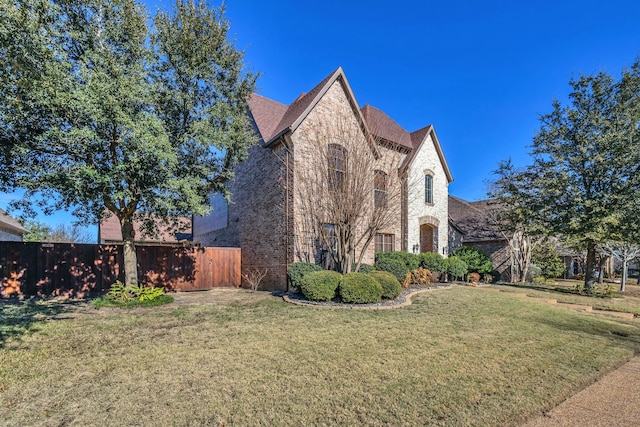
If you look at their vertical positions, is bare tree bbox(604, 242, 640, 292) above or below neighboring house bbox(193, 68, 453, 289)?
below

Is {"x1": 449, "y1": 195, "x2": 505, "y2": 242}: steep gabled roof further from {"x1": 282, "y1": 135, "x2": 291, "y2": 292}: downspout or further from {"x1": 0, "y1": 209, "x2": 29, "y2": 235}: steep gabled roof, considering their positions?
{"x1": 0, "y1": 209, "x2": 29, "y2": 235}: steep gabled roof

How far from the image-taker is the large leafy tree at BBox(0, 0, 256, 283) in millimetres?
7223

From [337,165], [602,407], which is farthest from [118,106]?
[602,407]

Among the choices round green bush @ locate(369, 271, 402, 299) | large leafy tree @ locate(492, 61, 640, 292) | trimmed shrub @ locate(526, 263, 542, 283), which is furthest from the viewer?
trimmed shrub @ locate(526, 263, 542, 283)

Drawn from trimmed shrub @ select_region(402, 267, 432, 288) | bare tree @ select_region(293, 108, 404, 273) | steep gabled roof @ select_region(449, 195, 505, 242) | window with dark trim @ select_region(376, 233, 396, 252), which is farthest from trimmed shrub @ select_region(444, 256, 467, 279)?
bare tree @ select_region(293, 108, 404, 273)

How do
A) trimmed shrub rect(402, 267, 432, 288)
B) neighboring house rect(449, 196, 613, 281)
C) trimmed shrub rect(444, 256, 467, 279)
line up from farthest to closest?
neighboring house rect(449, 196, 613, 281) → trimmed shrub rect(444, 256, 467, 279) → trimmed shrub rect(402, 267, 432, 288)

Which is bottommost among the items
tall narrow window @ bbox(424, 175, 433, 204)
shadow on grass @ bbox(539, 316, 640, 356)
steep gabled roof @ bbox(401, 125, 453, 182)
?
shadow on grass @ bbox(539, 316, 640, 356)

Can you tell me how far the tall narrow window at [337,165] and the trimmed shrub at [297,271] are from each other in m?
3.44

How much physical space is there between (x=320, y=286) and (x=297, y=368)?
541 cm

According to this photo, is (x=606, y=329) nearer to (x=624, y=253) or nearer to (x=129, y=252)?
(x=129, y=252)

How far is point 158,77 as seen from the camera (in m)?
10.2

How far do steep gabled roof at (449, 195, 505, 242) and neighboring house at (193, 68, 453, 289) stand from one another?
5187 millimetres

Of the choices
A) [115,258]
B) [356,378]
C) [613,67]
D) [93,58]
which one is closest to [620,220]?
[613,67]

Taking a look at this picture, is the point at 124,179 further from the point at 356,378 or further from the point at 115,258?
the point at 356,378
